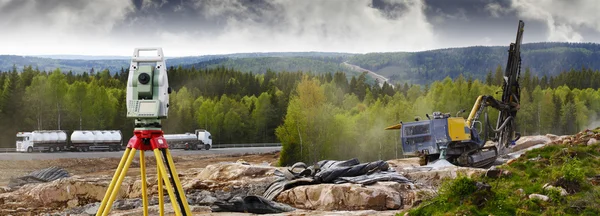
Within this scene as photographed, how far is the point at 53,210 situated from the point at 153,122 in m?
10.5

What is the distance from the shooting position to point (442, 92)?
44688 millimetres

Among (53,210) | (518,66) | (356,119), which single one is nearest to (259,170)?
(53,210)

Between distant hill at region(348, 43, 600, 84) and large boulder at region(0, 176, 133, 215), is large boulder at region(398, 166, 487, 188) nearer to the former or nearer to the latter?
large boulder at region(0, 176, 133, 215)

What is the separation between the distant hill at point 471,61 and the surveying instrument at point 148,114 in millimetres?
104246

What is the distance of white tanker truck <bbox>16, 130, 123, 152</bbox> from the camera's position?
33.2 metres

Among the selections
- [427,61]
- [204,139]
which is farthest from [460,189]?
[427,61]

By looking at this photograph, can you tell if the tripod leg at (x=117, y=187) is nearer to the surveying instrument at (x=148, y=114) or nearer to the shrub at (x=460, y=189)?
the surveying instrument at (x=148, y=114)

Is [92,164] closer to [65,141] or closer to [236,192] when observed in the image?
[65,141]

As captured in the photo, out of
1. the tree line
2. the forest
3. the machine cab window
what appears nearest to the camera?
the machine cab window

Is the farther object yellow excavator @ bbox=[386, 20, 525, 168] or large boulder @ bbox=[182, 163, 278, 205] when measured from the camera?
yellow excavator @ bbox=[386, 20, 525, 168]

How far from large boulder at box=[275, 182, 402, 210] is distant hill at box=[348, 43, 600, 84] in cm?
9696

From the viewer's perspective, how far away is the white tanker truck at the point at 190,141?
36206mm

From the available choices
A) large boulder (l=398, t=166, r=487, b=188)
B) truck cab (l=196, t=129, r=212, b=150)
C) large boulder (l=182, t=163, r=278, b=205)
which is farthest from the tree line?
large boulder (l=182, t=163, r=278, b=205)

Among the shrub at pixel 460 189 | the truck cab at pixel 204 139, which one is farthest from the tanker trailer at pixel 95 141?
the shrub at pixel 460 189
